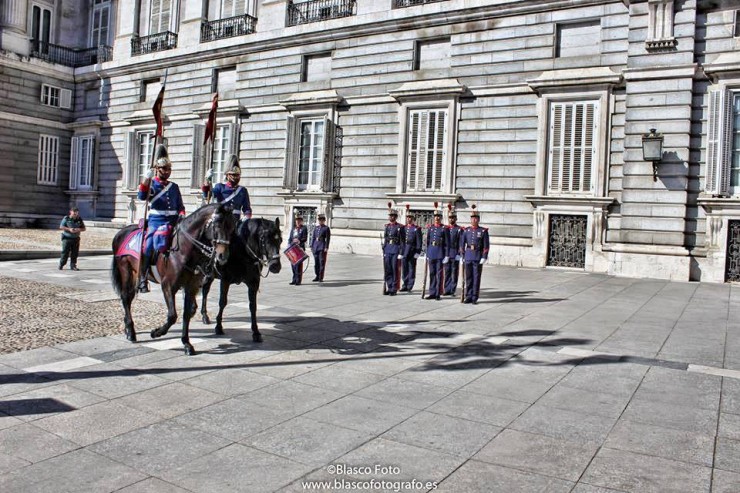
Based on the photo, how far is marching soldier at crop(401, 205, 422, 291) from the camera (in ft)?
44.0

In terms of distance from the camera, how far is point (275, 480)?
12.7 ft

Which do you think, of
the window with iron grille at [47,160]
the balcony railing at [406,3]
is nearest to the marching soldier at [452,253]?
the balcony railing at [406,3]

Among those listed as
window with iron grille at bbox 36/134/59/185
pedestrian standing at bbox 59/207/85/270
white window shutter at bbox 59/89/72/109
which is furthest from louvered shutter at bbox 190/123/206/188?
pedestrian standing at bbox 59/207/85/270

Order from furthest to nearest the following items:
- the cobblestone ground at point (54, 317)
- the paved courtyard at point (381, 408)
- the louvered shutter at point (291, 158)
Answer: the louvered shutter at point (291, 158)
the cobblestone ground at point (54, 317)
the paved courtyard at point (381, 408)

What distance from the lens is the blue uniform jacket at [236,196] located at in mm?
8547

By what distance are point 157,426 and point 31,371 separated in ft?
7.16

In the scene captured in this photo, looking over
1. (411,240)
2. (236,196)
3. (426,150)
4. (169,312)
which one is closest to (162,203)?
(236,196)

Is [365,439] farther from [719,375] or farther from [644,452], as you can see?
[719,375]

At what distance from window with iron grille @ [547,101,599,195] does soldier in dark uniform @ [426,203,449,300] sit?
24.1 ft

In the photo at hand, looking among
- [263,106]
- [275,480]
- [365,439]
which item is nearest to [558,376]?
[365,439]

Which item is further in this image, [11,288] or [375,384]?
[11,288]

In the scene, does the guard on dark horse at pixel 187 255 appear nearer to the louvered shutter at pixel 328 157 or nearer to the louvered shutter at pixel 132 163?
the louvered shutter at pixel 328 157

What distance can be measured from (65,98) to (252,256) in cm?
3019

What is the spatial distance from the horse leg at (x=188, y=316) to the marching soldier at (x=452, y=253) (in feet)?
21.5
